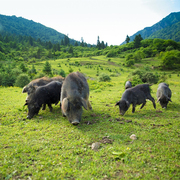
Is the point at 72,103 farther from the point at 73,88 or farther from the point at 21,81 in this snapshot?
the point at 21,81

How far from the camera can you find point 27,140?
18.3 ft

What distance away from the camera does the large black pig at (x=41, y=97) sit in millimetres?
8484

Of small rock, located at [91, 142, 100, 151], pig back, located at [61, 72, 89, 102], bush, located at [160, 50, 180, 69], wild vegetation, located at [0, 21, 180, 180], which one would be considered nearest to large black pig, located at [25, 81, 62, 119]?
wild vegetation, located at [0, 21, 180, 180]

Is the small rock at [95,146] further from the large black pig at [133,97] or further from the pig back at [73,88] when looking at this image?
the large black pig at [133,97]

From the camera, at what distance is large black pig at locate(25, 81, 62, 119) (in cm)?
848

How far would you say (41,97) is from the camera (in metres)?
8.87

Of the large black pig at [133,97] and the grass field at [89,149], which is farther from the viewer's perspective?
the large black pig at [133,97]

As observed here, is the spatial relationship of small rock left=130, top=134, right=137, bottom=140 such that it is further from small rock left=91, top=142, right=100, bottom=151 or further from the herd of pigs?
the herd of pigs

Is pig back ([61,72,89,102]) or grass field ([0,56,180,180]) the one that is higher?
pig back ([61,72,89,102])

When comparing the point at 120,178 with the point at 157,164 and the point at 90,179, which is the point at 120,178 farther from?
the point at 157,164

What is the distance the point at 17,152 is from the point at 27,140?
862 mm

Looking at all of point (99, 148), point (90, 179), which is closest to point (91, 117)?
point (99, 148)

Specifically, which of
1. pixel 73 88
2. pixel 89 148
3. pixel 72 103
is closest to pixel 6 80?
pixel 73 88

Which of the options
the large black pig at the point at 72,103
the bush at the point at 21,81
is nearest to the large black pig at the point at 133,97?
the large black pig at the point at 72,103
